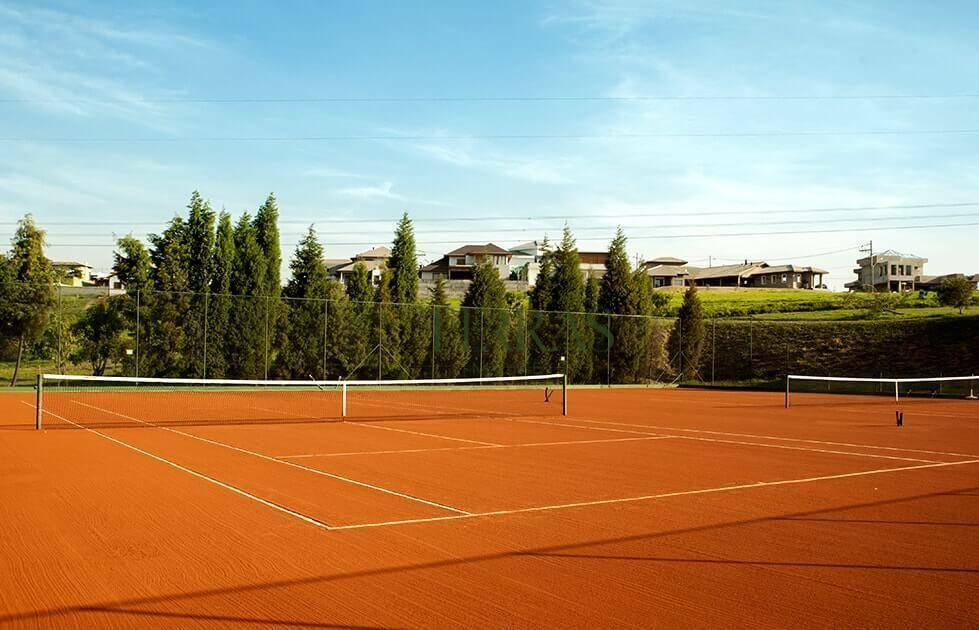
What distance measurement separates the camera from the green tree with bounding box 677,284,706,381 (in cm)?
3984

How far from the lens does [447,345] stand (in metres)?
33.1

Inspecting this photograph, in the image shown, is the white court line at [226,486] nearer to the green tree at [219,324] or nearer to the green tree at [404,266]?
the green tree at [219,324]

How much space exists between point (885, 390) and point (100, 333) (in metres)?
29.8

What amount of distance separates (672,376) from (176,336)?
73.3 ft

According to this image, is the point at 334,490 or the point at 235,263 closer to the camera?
the point at 334,490

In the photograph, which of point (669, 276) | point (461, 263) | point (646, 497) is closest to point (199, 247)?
point (646, 497)

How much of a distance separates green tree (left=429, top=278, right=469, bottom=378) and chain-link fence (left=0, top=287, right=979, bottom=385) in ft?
0.16

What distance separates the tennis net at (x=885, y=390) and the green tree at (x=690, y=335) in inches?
177

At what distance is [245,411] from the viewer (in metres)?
20.1

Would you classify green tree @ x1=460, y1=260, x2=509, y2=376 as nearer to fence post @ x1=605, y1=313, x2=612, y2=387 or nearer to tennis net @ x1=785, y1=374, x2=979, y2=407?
fence post @ x1=605, y1=313, x2=612, y2=387

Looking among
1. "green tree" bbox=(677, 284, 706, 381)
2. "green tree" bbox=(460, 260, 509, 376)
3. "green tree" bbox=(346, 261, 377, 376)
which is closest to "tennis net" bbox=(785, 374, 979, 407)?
"green tree" bbox=(677, 284, 706, 381)

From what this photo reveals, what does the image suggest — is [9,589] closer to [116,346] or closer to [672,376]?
[116,346]

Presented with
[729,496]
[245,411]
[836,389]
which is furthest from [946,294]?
[729,496]

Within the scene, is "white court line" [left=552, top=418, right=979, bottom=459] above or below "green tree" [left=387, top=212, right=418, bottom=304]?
below
